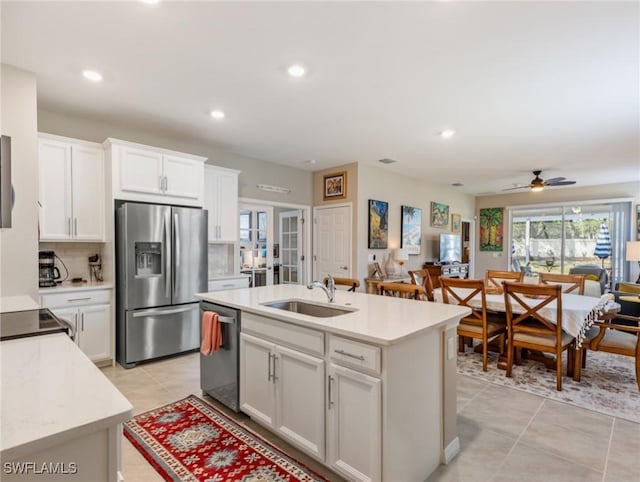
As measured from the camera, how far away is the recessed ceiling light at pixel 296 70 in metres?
2.62

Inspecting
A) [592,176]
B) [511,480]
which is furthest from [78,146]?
[592,176]

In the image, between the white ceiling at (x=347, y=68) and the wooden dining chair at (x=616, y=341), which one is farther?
the wooden dining chair at (x=616, y=341)

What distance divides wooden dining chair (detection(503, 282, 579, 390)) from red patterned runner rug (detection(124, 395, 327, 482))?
7.98 ft

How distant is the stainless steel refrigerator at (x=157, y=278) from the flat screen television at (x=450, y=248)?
535 cm

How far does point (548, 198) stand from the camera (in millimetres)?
8242

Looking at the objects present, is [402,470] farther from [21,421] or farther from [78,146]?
[78,146]

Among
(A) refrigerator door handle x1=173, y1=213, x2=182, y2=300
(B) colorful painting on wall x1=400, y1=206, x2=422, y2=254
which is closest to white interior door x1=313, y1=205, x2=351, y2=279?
(B) colorful painting on wall x1=400, y1=206, x2=422, y2=254

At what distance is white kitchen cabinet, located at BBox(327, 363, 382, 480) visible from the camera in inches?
64.0

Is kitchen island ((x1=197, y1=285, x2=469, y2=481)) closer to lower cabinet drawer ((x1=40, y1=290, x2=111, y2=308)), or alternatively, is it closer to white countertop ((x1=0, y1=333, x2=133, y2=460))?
white countertop ((x1=0, y1=333, x2=133, y2=460))

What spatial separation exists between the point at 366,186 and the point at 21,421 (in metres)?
5.35

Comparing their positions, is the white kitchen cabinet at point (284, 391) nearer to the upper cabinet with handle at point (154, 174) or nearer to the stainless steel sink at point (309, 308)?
the stainless steel sink at point (309, 308)

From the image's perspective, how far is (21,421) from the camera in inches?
31.8

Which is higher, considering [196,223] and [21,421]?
[196,223]

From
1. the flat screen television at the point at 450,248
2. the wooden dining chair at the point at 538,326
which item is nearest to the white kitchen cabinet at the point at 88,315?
the wooden dining chair at the point at 538,326
